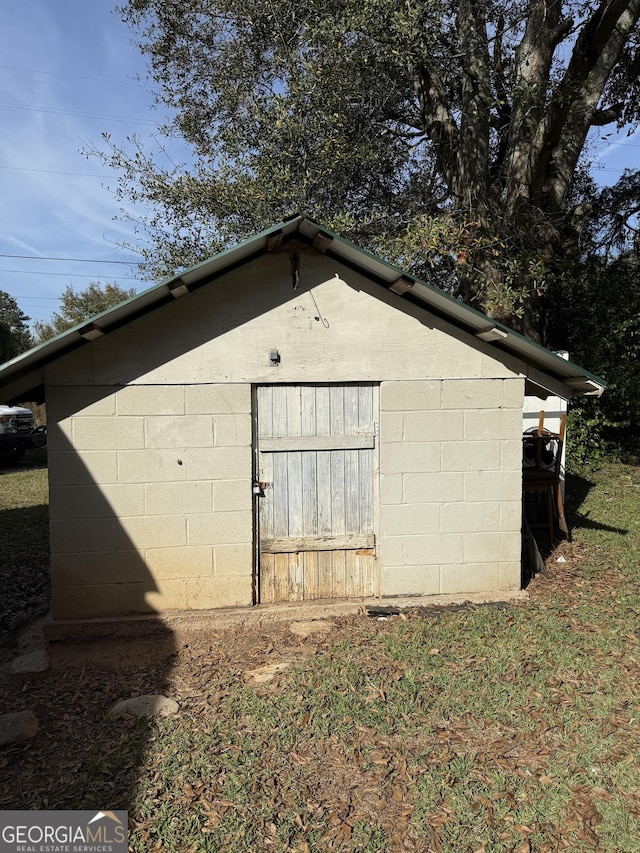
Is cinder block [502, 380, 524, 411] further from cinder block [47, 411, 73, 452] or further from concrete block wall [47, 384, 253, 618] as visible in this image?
cinder block [47, 411, 73, 452]

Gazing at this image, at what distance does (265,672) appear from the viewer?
4793 mm

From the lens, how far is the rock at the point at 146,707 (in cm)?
420

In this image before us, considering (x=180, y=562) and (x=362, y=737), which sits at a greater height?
(x=180, y=562)

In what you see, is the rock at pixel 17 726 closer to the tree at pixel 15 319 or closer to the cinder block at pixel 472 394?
the cinder block at pixel 472 394

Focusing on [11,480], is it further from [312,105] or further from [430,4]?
[430,4]

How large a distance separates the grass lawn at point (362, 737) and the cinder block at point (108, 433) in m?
1.85

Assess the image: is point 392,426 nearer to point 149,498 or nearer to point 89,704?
point 149,498

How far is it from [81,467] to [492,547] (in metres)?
4.25

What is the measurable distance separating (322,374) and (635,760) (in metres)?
3.88

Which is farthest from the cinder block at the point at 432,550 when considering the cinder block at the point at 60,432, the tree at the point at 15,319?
the tree at the point at 15,319

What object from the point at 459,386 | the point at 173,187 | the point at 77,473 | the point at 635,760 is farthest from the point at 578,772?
the point at 173,187

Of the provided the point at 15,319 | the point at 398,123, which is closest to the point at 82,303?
the point at 15,319

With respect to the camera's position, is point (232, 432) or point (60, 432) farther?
point (232, 432)
